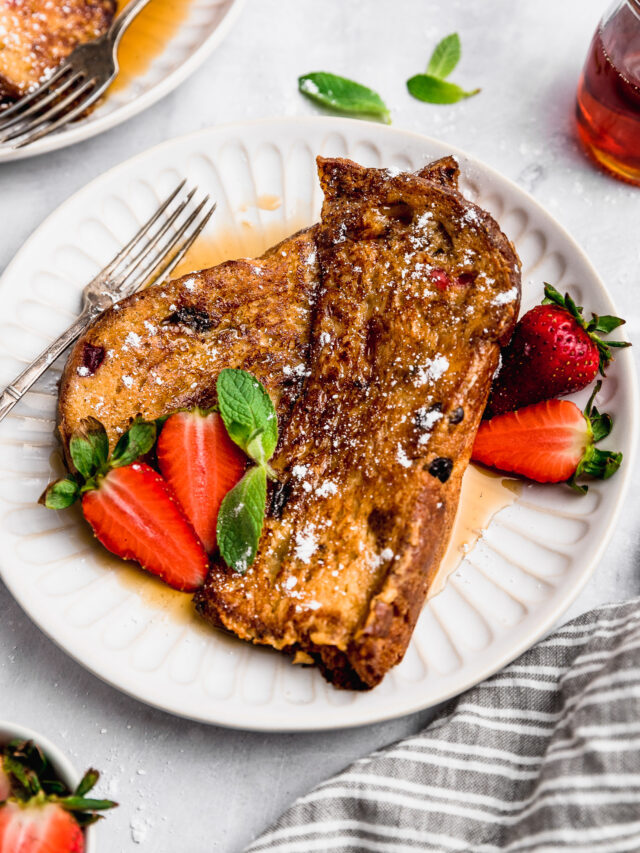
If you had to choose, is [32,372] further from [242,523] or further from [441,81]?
[441,81]

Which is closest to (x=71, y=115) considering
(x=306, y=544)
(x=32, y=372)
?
(x=32, y=372)

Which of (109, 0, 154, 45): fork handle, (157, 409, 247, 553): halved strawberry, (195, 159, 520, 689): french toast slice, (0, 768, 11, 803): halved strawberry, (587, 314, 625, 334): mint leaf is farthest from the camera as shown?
(109, 0, 154, 45): fork handle

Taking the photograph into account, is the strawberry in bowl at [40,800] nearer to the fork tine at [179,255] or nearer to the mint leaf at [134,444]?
the mint leaf at [134,444]

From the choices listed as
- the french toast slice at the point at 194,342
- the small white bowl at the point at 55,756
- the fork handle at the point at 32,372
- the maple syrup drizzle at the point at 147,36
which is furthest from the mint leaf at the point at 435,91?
the small white bowl at the point at 55,756

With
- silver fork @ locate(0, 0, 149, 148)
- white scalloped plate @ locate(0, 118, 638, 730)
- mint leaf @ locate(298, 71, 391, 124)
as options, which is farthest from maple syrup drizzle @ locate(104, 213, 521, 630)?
silver fork @ locate(0, 0, 149, 148)

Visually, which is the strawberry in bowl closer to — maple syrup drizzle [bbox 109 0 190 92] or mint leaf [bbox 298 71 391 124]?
maple syrup drizzle [bbox 109 0 190 92]

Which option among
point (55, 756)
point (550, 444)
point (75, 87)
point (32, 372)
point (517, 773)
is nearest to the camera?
point (55, 756)
